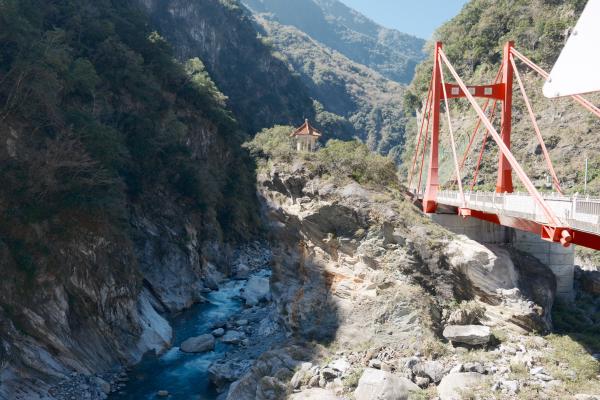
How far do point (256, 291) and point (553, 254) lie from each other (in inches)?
662

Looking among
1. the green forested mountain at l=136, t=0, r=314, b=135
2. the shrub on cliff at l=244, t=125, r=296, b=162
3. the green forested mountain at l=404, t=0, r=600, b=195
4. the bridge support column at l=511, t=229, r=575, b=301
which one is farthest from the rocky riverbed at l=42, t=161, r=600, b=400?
the green forested mountain at l=136, t=0, r=314, b=135

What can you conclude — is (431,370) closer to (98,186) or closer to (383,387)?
(383,387)

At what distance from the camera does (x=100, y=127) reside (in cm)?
2331

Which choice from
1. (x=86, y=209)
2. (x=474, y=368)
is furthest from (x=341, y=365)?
(x=86, y=209)

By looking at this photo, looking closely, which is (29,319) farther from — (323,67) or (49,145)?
(323,67)

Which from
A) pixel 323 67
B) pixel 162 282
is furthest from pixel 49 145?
pixel 323 67

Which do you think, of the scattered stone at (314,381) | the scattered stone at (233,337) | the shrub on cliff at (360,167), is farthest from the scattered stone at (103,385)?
the shrub on cliff at (360,167)

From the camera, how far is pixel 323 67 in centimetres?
12738

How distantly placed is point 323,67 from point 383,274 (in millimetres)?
115943

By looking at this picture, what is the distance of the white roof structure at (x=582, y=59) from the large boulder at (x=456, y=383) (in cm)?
1099

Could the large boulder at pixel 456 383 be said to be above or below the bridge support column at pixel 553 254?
below

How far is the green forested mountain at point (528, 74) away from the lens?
3369 centimetres

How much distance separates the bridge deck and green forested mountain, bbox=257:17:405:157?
2858 inches

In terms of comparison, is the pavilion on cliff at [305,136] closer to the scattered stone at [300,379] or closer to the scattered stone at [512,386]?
the scattered stone at [300,379]
